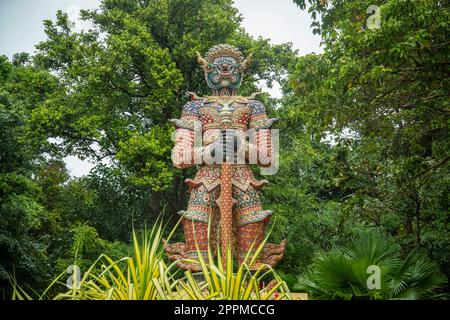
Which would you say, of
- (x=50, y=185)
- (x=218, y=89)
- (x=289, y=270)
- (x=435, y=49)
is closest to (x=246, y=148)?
(x=218, y=89)

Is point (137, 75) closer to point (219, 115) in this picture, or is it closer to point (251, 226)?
point (219, 115)

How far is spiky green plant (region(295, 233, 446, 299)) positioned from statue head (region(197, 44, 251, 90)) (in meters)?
3.79

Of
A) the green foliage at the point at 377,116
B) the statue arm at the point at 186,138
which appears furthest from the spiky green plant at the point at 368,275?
the statue arm at the point at 186,138

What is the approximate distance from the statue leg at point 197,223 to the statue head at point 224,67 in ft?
6.02

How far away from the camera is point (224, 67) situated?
9023mm

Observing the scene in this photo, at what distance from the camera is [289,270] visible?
11.7 metres

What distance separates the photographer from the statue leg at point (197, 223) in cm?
826

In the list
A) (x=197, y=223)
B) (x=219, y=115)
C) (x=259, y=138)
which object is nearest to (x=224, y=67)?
(x=219, y=115)

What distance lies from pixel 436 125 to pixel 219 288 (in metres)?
A: 6.52

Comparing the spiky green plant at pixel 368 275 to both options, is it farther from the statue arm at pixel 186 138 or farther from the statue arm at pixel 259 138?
the statue arm at pixel 186 138

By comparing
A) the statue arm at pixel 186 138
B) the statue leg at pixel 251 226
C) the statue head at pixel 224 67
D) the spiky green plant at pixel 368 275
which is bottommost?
the spiky green plant at pixel 368 275

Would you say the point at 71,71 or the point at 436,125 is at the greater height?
the point at 71,71
